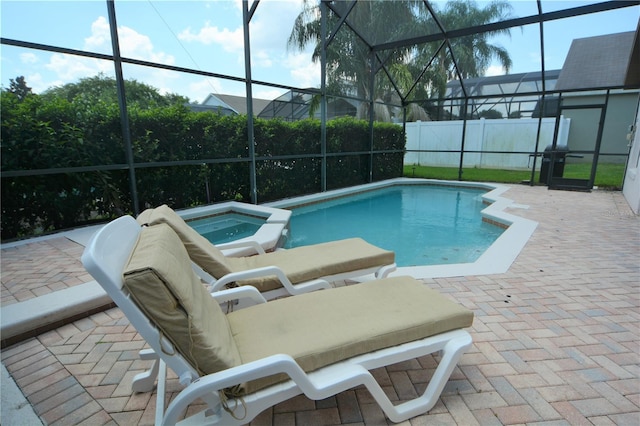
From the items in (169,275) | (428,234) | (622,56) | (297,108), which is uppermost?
(622,56)

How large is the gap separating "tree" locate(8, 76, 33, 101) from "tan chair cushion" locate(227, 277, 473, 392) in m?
4.92

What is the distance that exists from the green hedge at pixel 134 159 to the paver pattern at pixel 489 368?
3247mm

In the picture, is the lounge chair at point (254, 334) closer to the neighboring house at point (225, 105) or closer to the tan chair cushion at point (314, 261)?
the tan chair cushion at point (314, 261)

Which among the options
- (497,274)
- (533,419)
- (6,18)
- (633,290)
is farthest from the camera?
(6,18)

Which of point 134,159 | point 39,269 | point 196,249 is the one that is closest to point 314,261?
point 196,249

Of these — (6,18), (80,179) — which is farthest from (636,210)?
(6,18)

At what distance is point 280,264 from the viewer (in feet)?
9.27

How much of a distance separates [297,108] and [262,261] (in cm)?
677

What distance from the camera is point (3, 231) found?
4.51 m

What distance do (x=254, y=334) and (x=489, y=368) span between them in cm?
148

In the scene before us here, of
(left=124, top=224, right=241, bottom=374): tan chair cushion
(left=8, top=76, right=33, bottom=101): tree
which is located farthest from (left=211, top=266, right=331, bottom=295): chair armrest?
(left=8, top=76, right=33, bottom=101): tree

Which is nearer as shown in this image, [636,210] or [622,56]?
[636,210]

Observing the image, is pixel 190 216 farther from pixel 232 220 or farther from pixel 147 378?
pixel 147 378

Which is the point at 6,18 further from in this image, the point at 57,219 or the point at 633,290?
the point at 633,290
